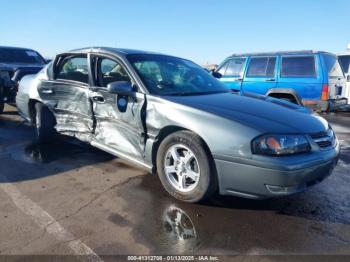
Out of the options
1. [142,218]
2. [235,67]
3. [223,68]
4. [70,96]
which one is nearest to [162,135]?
[142,218]

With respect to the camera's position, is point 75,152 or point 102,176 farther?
point 75,152

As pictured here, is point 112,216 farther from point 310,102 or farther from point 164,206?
point 310,102

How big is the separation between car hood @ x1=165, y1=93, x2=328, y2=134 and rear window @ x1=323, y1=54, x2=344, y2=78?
4.55 m

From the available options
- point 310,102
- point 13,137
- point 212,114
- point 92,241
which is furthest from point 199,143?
point 310,102

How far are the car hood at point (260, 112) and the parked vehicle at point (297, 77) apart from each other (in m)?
3.65

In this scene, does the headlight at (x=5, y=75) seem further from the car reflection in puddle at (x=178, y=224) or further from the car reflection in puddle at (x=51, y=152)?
the car reflection in puddle at (x=178, y=224)

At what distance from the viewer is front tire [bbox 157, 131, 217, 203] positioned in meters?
3.42

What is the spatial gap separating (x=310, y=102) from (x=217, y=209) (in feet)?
18.1

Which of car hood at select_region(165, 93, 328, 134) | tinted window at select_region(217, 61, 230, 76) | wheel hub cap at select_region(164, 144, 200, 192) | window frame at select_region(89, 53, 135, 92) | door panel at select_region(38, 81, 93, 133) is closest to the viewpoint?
car hood at select_region(165, 93, 328, 134)

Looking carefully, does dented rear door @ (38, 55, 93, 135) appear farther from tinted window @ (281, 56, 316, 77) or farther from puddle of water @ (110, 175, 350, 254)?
tinted window @ (281, 56, 316, 77)

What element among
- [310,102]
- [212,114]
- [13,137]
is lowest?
[13,137]

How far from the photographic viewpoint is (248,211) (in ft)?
11.6

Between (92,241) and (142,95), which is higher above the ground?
(142,95)

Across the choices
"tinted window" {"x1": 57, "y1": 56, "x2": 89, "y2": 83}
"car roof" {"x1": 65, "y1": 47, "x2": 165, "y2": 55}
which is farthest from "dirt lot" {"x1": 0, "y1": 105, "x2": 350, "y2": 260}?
"car roof" {"x1": 65, "y1": 47, "x2": 165, "y2": 55}
